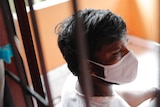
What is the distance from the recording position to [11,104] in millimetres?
675

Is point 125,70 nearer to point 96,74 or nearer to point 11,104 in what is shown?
point 96,74

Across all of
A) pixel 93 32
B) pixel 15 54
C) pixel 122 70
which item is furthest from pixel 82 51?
pixel 122 70

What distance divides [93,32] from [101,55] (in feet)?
0.36

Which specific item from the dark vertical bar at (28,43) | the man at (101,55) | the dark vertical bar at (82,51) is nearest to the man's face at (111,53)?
the man at (101,55)

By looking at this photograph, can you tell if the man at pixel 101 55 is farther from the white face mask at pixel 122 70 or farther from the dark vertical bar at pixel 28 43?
the dark vertical bar at pixel 28 43

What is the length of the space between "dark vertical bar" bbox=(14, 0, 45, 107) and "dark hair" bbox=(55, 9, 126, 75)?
16 cm

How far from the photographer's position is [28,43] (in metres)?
0.78

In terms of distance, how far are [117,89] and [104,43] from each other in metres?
0.36

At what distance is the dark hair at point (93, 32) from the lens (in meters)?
0.92

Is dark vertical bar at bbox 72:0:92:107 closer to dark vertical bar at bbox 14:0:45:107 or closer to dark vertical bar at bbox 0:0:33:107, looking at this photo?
dark vertical bar at bbox 0:0:33:107

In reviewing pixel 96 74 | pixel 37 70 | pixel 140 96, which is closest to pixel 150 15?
pixel 140 96

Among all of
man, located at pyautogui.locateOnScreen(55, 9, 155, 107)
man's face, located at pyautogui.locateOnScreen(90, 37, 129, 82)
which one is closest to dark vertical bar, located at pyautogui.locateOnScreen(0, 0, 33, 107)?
man, located at pyautogui.locateOnScreen(55, 9, 155, 107)

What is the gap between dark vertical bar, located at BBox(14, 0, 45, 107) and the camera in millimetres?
729

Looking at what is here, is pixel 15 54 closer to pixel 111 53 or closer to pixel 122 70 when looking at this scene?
pixel 111 53
